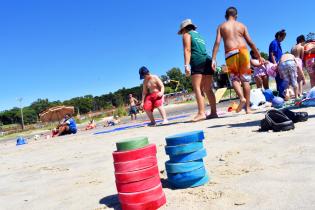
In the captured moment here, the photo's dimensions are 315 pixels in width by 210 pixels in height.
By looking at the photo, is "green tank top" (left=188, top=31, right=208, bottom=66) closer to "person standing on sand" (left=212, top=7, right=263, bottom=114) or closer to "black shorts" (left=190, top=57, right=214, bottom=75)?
"black shorts" (left=190, top=57, right=214, bottom=75)

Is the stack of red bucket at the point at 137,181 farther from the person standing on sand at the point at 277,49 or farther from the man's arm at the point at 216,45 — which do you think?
the person standing on sand at the point at 277,49

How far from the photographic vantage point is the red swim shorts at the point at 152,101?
392 inches

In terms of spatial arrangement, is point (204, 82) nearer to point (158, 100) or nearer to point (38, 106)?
point (158, 100)

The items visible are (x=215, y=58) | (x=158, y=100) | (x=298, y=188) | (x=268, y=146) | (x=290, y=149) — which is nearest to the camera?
(x=298, y=188)

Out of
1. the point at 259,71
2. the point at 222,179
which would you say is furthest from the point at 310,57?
the point at 222,179

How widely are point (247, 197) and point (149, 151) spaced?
79 cm

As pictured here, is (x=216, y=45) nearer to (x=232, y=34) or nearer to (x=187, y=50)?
(x=232, y=34)

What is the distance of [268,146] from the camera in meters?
4.15

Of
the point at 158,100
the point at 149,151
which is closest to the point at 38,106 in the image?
the point at 158,100

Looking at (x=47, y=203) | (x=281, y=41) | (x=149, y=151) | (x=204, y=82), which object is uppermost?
(x=281, y=41)

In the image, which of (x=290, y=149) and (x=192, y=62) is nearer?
(x=290, y=149)

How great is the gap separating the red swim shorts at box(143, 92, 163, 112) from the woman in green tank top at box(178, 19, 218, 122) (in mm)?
1791

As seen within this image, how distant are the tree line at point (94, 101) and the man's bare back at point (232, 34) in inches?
2045

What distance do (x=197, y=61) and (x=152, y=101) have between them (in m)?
2.20
